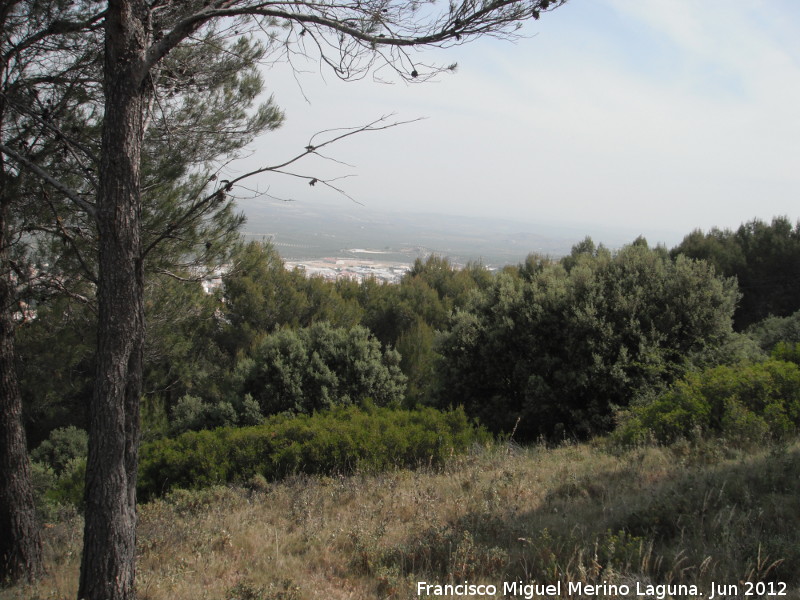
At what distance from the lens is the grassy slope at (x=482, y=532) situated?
136 inches

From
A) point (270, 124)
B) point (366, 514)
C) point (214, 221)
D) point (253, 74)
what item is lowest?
point (366, 514)

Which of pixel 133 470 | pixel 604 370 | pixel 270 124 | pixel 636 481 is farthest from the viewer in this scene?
pixel 604 370

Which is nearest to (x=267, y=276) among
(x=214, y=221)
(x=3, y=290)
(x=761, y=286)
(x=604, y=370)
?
(x=214, y=221)

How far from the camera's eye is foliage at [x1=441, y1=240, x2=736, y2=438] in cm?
985

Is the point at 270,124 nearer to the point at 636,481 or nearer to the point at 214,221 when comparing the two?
the point at 214,221

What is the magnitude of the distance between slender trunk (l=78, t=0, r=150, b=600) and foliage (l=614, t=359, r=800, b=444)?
19.3 feet

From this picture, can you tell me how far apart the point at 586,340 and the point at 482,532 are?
21.5 feet

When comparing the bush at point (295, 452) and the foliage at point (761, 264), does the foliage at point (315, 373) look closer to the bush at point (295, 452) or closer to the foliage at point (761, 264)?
the bush at point (295, 452)

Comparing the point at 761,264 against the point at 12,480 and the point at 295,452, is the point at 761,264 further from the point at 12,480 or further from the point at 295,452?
the point at 12,480

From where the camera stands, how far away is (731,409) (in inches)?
255

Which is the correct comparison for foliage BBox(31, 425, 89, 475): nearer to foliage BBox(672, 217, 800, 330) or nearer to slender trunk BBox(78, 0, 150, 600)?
slender trunk BBox(78, 0, 150, 600)

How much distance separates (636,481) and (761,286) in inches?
704

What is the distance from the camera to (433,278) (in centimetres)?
2517

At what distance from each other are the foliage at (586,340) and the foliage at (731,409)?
2238 mm
